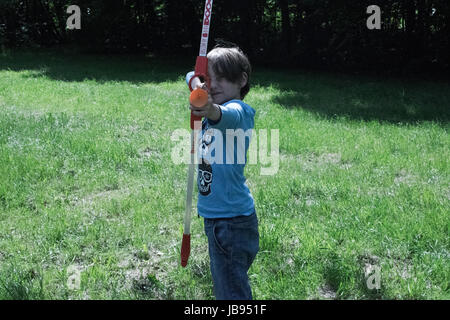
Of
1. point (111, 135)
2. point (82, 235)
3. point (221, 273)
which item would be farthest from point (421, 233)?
point (111, 135)

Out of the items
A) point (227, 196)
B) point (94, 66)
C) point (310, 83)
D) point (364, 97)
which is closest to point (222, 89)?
point (227, 196)

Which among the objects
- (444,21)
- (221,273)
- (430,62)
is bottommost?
(221,273)

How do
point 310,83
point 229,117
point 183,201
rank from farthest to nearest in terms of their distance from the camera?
point 310,83 → point 183,201 → point 229,117

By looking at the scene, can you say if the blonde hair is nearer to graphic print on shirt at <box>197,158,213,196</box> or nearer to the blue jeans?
graphic print on shirt at <box>197,158,213,196</box>

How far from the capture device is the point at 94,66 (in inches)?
522

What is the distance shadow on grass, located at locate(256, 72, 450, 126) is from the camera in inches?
308

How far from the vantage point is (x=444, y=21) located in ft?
38.5

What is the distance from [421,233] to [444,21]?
391 inches

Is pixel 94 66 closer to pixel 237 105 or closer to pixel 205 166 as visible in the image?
pixel 205 166

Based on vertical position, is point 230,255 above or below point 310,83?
below

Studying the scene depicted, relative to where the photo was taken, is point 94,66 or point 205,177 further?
point 94,66

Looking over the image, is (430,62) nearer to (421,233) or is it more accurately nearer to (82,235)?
(421,233)

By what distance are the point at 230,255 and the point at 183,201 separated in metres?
2.04
